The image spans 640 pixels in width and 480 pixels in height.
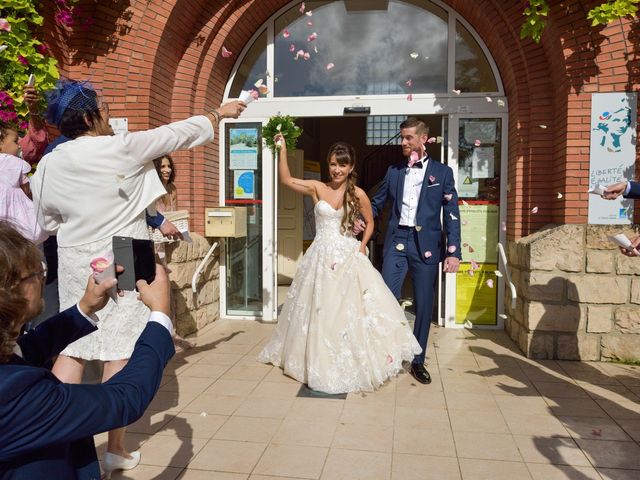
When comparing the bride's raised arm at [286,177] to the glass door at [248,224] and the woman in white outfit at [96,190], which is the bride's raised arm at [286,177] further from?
the glass door at [248,224]

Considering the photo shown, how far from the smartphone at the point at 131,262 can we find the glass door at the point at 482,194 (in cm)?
500

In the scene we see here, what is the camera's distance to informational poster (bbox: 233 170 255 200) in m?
6.72

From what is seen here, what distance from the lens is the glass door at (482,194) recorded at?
6.23 m

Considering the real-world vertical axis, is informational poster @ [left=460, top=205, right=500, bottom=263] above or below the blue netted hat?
below

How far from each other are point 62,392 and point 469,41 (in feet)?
20.8

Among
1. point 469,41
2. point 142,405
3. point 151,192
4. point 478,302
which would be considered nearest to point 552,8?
point 469,41

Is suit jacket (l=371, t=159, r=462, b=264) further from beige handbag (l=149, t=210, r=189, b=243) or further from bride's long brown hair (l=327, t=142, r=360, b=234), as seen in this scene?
beige handbag (l=149, t=210, r=189, b=243)

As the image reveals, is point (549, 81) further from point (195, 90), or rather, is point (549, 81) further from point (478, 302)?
point (195, 90)

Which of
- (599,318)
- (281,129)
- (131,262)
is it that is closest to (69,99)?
(131,262)

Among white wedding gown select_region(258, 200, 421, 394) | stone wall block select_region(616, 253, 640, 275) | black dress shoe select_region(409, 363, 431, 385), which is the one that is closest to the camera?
white wedding gown select_region(258, 200, 421, 394)

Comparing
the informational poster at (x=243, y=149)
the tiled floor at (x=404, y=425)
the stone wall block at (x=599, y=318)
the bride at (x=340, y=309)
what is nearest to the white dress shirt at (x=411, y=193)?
the bride at (x=340, y=309)

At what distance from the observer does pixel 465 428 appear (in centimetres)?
342

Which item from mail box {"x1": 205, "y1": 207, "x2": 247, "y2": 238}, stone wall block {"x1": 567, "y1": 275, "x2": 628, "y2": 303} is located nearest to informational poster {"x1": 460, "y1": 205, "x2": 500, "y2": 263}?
stone wall block {"x1": 567, "y1": 275, "x2": 628, "y2": 303}

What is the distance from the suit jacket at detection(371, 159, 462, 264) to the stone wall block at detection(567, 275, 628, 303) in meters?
1.36
